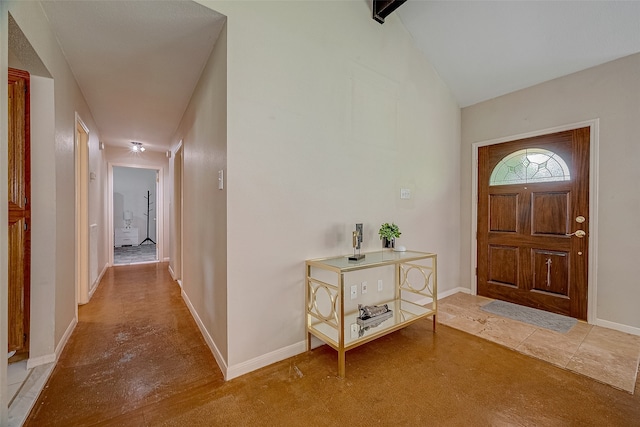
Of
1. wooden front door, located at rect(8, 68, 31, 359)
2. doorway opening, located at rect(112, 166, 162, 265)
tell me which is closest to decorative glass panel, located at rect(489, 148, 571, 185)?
wooden front door, located at rect(8, 68, 31, 359)

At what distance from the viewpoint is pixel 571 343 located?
2.36 meters

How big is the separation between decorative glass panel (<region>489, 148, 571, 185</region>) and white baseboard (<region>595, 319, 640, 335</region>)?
1476 mm

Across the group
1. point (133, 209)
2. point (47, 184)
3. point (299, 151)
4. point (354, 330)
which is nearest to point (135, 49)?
point (47, 184)

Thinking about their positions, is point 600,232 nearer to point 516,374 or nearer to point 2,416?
point 516,374

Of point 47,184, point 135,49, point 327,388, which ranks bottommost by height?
point 327,388

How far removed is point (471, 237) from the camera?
373 cm

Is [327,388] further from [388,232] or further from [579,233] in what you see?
[579,233]

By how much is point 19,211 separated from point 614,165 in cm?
505

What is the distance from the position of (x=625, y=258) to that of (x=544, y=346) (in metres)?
1.25

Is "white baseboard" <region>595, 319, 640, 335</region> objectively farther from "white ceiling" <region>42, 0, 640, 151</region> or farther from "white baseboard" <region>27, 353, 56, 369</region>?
"white baseboard" <region>27, 353, 56, 369</region>

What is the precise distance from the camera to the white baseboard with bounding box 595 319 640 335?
2.53 m

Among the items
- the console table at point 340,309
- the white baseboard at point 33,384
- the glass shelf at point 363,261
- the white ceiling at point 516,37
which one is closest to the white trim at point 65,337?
the white baseboard at point 33,384

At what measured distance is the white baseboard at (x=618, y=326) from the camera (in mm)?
2529

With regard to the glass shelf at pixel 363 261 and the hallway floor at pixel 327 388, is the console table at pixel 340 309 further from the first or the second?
the hallway floor at pixel 327 388
